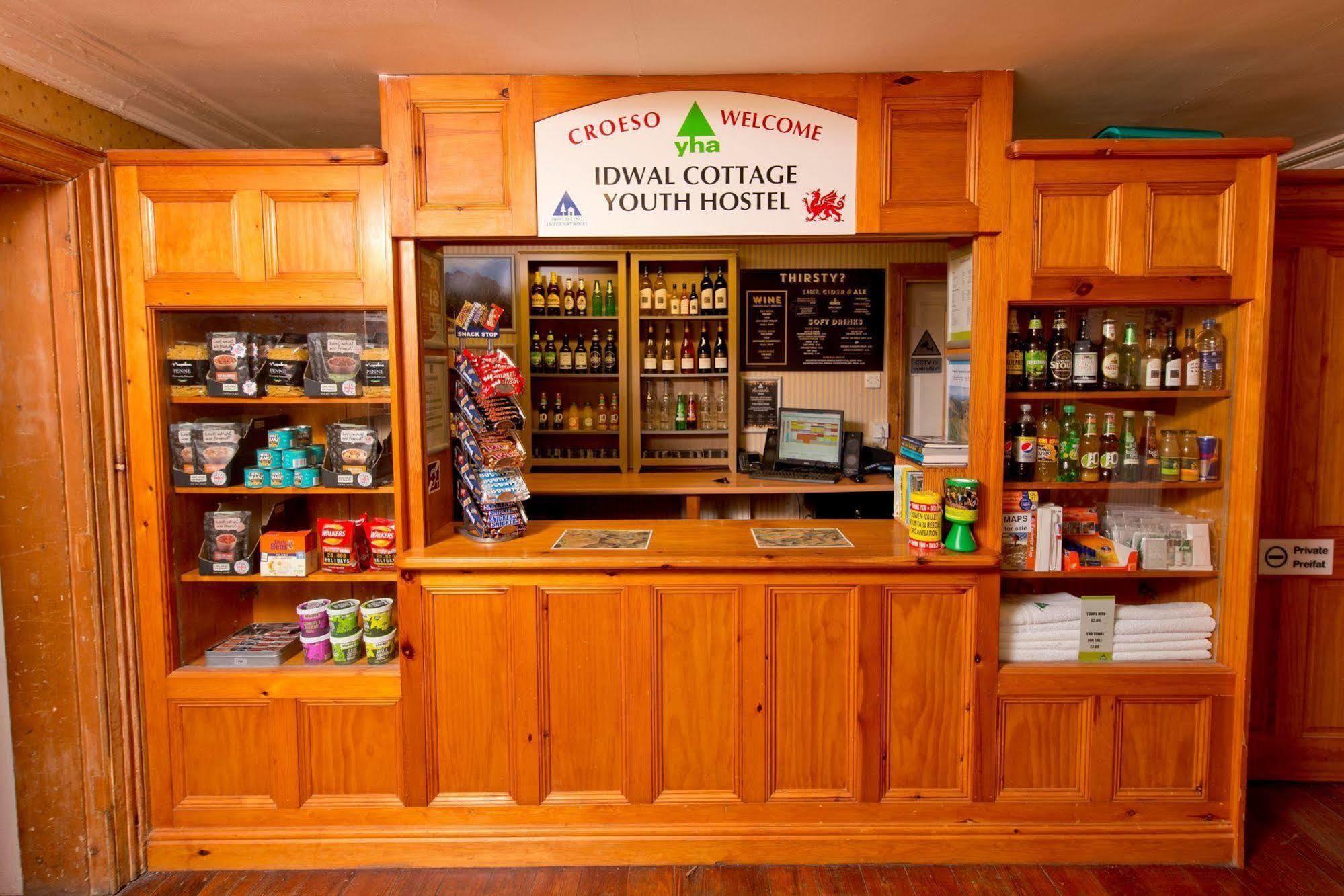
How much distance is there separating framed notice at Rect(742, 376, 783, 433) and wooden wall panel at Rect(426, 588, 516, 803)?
2.93 metres

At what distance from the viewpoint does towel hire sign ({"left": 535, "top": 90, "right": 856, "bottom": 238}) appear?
224 centimetres

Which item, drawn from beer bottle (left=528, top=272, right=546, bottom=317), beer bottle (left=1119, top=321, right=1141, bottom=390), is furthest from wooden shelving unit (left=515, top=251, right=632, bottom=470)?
beer bottle (left=1119, top=321, right=1141, bottom=390)

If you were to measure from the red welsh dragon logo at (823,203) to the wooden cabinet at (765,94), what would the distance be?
1.5 inches

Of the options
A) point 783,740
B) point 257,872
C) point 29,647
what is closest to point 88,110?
point 29,647

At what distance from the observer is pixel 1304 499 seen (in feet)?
9.02

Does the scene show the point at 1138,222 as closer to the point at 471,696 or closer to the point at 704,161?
the point at 704,161

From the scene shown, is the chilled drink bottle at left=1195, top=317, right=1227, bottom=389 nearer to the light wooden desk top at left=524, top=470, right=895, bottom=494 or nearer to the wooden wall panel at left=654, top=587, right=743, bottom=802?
the wooden wall panel at left=654, top=587, right=743, bottom=802

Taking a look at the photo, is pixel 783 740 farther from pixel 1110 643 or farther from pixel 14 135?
pixel 14 135

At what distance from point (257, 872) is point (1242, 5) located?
3.86m

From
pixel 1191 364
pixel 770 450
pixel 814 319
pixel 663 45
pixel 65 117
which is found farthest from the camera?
pixel 814 319

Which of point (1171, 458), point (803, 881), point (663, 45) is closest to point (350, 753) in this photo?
point (803, 881)

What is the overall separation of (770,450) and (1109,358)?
231cm

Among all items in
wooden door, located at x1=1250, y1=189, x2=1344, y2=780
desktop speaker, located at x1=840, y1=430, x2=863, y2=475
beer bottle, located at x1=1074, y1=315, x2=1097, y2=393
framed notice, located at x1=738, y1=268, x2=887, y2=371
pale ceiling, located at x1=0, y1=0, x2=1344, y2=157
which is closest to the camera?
pale ceiling, located at x1=0, y1=0, x2=1344, y2=157

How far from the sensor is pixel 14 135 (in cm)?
193
